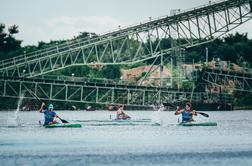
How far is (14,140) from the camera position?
71.4 metres

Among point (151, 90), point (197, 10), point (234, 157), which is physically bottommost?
point (234, 157)

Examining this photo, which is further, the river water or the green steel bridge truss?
the green steel bridge truss

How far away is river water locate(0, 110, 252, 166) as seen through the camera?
5403 cm

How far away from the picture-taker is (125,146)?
6475cm

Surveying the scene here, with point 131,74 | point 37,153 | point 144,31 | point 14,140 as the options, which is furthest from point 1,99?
point 37,153

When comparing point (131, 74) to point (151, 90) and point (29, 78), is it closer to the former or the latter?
point (151, 90)

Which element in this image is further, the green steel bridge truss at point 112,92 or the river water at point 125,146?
the green steel bridge truss at point 112,92

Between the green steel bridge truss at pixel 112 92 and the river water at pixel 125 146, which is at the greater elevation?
the green steel bridge truss at pixel 112 92

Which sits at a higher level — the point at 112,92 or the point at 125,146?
the point at 112,92

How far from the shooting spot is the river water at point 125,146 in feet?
177

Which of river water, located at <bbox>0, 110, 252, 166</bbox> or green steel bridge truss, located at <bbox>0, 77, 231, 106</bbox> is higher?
green steel bridge truss, located at <bbox>0, 77, 231, 106</bbox>

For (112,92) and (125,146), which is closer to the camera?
(125,146)

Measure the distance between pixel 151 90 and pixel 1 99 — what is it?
47.2 meters

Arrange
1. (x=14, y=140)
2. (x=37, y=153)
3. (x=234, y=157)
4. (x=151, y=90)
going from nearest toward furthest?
(x=234, y=157), (x=37, y=153), (x=14, y=140), (x=151, y=90)
